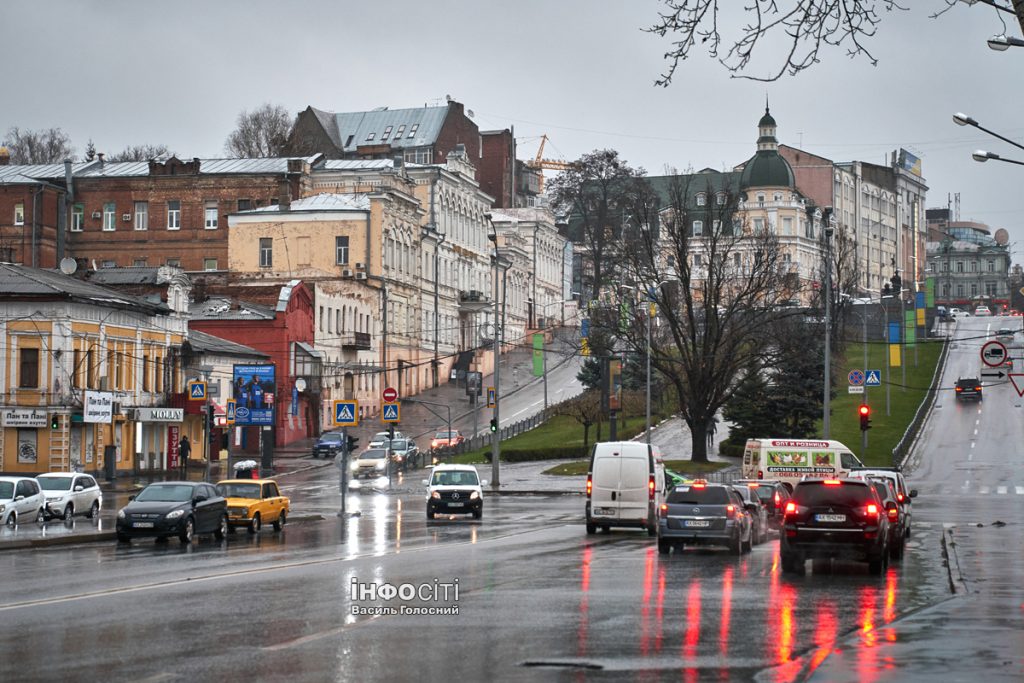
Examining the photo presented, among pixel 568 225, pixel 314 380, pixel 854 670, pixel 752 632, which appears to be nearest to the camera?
pixel 854 670

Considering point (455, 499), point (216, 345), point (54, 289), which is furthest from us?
point (216, 345)

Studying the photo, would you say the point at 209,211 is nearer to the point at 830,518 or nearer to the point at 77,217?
the point at 77,217

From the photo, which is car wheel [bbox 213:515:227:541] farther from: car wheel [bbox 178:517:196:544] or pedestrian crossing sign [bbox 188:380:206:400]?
pedestrian crossing sign [bbox 188:380:206:400]

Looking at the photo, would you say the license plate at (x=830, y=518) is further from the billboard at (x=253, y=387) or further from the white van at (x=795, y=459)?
the billboard at (x=253, y=387)

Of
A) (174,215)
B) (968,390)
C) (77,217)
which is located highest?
(174,215)

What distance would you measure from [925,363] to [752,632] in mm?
107625

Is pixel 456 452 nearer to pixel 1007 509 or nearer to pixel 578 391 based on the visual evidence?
pixel 578 391

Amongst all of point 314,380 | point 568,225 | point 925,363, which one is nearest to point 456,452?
point 314,380

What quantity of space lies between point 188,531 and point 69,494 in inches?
401

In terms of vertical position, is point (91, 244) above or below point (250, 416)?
above

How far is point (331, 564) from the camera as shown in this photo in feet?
84.1

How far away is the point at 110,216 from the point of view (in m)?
107

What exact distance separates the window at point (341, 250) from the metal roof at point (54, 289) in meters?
30.9

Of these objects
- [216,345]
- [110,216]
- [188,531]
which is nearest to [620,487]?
[188,531]
